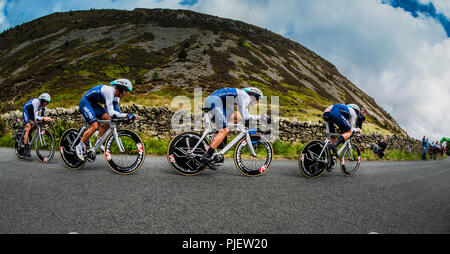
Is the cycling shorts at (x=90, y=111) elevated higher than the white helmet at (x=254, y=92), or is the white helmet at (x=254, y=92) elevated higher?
the white helmet at (x=254, y=92)

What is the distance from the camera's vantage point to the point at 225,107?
223 inches

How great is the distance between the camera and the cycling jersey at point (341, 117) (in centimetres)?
645

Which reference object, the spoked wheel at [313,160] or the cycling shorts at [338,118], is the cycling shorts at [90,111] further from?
the cycling shorts at [338,118]

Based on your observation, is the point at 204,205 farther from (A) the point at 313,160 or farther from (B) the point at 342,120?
(B) the point at 342,120

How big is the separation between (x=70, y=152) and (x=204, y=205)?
3.93m

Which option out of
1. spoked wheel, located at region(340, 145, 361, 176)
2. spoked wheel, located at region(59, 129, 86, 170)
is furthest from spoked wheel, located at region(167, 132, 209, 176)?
spoked wheel, located at region(340, 145, 361, 176)

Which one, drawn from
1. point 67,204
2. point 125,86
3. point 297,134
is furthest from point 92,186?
point 297,134

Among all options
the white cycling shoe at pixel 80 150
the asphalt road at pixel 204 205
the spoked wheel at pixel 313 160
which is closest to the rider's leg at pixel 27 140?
the asphalt road at pixel 204 205

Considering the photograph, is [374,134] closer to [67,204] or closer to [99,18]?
[67,204]

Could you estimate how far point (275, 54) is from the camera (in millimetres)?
68438

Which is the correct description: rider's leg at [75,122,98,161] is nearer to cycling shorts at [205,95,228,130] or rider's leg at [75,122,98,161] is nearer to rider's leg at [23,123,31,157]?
cycling shorts at [205,95,228,130]

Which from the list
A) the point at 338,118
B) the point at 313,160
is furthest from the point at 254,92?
the point at 338,118

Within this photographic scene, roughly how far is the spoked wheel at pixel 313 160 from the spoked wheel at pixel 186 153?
2270 millimetres
